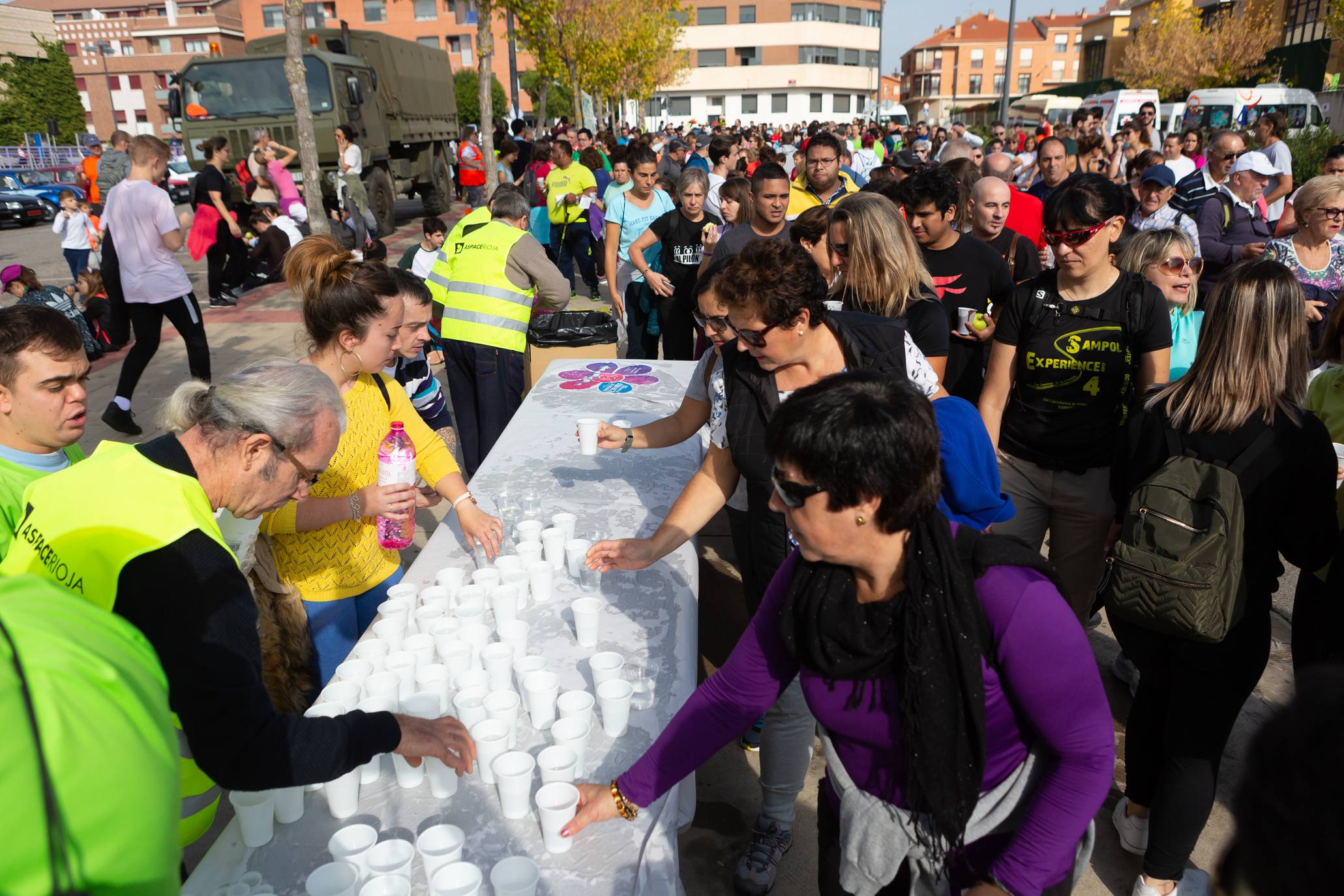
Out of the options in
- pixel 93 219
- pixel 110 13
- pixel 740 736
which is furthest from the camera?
pixel 110 13

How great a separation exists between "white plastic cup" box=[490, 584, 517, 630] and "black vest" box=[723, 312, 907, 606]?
0.74m

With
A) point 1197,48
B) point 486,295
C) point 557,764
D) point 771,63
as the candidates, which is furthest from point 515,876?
point 771,63

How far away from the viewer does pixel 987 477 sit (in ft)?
6.10

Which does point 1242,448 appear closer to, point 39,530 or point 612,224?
point 39,530

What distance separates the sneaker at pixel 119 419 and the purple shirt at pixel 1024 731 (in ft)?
20.9

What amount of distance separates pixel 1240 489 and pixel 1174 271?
175cm

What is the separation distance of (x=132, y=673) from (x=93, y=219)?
1280 cm

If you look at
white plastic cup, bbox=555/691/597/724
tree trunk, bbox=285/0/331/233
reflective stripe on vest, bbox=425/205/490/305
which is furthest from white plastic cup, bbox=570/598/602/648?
tree trunk, bbox=285/0/331/233

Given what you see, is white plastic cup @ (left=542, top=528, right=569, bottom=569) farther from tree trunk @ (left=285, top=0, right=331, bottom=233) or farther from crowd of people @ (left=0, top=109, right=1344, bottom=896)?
tree trunk @ (left=285, top=0, right=331, bottom=233)

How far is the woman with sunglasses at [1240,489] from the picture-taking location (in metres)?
2.31

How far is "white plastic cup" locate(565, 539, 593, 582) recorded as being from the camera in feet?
8.61

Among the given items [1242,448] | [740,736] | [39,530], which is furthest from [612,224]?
[39,530]

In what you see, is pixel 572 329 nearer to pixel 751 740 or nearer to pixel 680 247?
pixel 680 247

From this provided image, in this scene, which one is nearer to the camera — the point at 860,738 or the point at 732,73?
the point at 860,738
